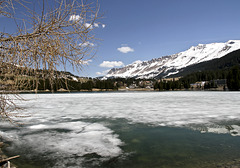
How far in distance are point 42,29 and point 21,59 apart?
21.3 inches

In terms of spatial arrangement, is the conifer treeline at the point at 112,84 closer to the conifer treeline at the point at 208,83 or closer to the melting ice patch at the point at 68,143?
the conifer treeline at the point at 208,83

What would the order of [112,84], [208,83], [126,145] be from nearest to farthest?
1. [126,145]
2. [208,83]
3. [112,84]

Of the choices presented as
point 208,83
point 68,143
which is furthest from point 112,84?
point 68,143

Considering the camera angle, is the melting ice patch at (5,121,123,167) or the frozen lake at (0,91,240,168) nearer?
the frozen lake at (0,91,240,168)

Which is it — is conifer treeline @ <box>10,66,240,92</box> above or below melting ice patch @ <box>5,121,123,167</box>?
above

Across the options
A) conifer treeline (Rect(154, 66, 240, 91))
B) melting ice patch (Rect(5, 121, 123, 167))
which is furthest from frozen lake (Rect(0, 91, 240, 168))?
conifer treeline (Rect(154, 66, 240, 91))

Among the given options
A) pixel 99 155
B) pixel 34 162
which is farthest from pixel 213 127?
pixel 34 162

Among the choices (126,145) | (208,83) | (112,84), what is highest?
(112,84)

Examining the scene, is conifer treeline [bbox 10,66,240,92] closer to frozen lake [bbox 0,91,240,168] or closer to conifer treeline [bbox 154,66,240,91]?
conifer treeline [bbox 154,66,240,91]

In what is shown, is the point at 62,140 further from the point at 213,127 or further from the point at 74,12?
the point at 213,127

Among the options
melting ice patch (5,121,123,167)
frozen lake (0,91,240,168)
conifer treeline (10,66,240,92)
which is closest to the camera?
conifer treeline (10,66,240,92)

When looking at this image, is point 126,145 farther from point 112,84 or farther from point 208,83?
point 112,84

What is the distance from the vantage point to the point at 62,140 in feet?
17.8

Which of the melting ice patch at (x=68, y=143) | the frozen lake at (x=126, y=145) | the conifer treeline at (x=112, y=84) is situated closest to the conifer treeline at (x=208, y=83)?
the conifer treeline at (x=112, y=84)
